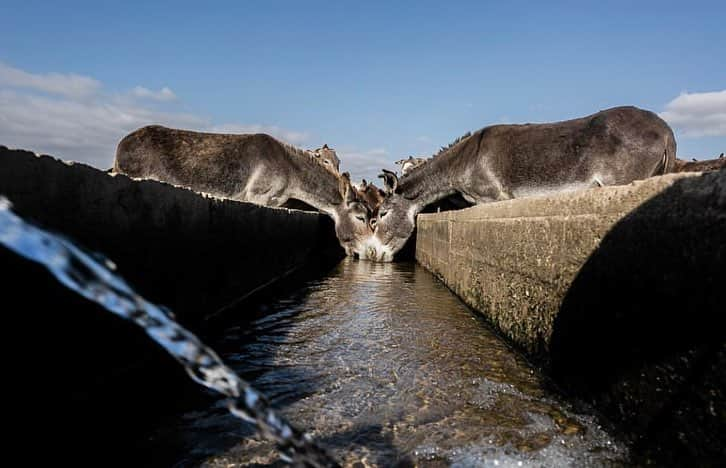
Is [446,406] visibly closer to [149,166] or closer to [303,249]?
[303,249]

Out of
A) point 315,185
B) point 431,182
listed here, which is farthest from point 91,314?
point 315,185

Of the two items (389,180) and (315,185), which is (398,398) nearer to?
(315,185)

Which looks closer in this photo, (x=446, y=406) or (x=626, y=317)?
(x=626, y=317)

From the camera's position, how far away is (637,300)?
6.73 feet

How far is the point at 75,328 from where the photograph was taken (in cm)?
215

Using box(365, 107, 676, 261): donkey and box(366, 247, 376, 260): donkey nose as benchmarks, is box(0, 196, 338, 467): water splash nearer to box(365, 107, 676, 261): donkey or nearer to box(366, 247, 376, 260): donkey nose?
box(365, 107, 676, 261): donkey

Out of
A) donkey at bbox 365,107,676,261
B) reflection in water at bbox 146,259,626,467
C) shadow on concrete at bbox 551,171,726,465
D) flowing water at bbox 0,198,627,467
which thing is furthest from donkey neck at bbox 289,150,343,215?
shadow on concrete at bbox 551,171,726,465

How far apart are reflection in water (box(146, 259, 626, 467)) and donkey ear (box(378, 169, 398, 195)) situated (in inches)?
276

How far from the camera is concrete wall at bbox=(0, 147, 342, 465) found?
71.9 inches

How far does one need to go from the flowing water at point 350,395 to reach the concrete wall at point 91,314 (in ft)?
0.69

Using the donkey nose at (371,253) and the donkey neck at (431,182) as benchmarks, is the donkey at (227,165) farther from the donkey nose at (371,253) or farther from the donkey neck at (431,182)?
the donkey neck at (431,182)

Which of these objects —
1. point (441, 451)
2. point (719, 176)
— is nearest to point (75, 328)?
point (441, 451)

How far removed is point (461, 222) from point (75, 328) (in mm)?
5098

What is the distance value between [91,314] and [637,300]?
8.45 ft
